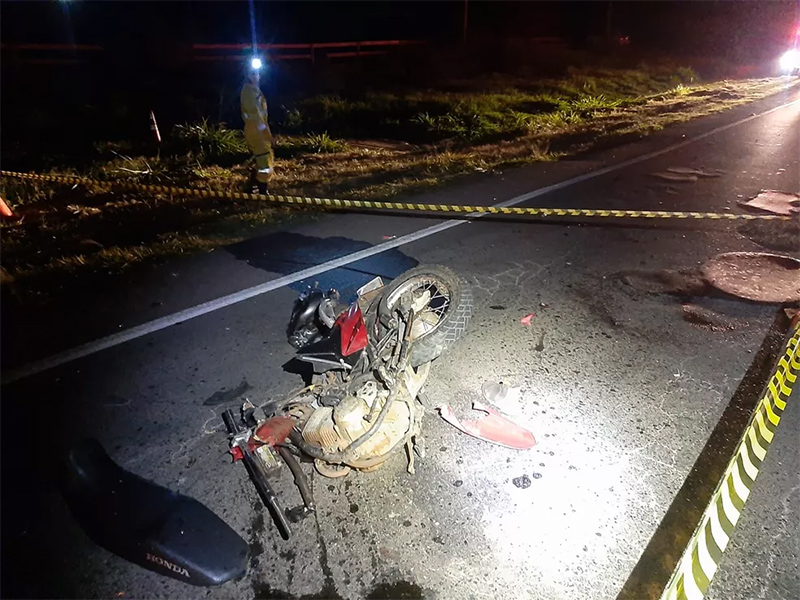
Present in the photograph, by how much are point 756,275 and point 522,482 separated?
4054mm

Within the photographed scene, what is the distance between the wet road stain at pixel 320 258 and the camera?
18.4ft

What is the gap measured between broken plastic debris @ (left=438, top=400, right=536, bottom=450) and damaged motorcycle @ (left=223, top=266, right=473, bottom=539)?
0.27 metres

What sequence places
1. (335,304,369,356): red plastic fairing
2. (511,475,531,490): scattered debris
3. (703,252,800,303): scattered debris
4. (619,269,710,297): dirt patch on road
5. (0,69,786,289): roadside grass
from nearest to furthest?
(511,475,531,490): scattered debris
(335,304,369,356): red plastic fairing
(703,252,800,303): scattered debris
(619,269,710,297): dirt patch on road
(0,69,786,289): roadside grass

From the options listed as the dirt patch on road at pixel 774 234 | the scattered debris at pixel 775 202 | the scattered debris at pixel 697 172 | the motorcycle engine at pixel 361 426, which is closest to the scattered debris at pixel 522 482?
the motorcycle engine at pixel 361 426

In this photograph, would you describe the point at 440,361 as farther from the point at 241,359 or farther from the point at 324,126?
the point at 324,126

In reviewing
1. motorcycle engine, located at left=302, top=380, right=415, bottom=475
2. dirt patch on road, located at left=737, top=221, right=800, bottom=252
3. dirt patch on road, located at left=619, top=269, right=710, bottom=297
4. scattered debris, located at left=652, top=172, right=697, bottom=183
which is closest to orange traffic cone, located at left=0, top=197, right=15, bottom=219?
motorcycle engine, located at left=302, top=380, right=415, bottom=475

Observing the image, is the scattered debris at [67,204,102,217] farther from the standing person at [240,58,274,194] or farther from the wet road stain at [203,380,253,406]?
the wet road stain at [203,380,253,406]

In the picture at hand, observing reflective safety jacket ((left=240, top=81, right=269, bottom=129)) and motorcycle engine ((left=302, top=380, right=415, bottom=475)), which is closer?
motorcycle engine ((left=302, top=380, right=415, bottom=475))

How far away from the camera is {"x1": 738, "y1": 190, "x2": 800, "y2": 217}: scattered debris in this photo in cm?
731

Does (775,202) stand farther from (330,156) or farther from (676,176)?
(330,156)

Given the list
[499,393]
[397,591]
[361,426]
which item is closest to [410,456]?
[361,426]

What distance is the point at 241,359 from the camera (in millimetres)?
4355

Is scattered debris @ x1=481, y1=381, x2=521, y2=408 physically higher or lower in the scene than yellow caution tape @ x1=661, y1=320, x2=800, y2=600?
lower

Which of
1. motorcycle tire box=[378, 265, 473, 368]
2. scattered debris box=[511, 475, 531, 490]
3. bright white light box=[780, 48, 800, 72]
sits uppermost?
bright white light box=[780, 48, 800, 72]
